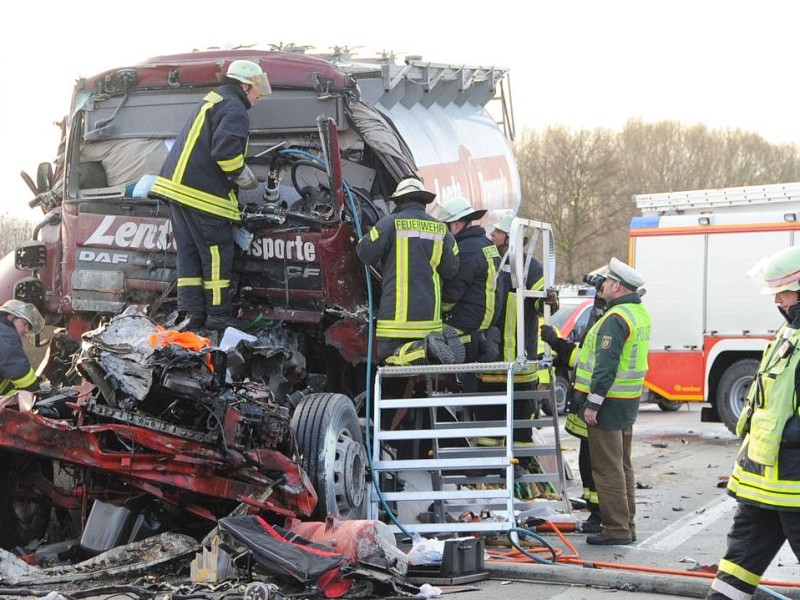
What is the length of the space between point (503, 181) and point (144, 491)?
6.58 m

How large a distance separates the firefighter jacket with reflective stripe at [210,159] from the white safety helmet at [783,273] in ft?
11.3

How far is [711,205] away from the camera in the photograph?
582 inches

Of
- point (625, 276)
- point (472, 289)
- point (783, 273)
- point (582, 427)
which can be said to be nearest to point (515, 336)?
point (472, 289)

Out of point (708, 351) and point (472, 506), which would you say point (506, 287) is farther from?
point (708, 351)

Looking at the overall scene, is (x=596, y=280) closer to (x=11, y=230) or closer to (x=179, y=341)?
(x=179, y=341)

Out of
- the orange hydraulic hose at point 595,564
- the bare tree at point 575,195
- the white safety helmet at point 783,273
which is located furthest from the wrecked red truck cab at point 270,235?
the bare tree at point 575,195

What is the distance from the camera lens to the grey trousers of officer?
297 inches

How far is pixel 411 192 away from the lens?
754cm

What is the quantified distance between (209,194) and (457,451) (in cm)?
244

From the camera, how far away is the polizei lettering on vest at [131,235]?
766cm

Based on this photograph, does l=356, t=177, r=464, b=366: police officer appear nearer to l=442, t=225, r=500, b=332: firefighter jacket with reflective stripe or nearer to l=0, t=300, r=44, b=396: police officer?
l=442, t=225, r=500, b=332: firefighter jacket with reflective stripe

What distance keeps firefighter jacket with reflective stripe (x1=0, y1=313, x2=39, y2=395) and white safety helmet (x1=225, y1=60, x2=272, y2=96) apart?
211 centimetres

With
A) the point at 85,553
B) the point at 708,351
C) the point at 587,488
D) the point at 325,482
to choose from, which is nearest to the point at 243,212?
the point at 325,482

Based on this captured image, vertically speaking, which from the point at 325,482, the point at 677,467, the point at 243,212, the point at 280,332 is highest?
the point at 243,212
